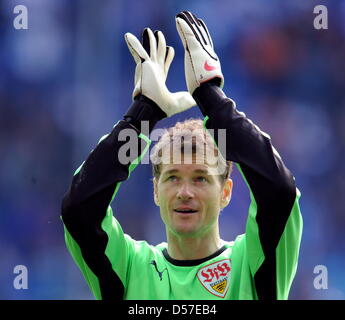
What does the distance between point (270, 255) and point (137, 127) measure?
29.4 inches

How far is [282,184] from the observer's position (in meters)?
2.61

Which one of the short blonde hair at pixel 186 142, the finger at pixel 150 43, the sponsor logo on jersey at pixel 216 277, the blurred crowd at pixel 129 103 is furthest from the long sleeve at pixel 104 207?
the blurred crowd at pixel 129 103

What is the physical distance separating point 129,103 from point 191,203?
3.60 metres

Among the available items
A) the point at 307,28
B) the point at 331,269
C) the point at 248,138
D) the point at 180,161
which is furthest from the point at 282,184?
the point at 307,28

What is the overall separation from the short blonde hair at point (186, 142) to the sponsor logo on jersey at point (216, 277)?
35 centimetres

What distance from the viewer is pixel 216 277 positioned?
279cm

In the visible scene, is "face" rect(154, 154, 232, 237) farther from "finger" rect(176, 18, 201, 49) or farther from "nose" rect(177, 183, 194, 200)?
"finger" rect(176, 18, 201, 49)

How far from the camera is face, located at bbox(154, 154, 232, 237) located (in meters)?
Result: 2.75

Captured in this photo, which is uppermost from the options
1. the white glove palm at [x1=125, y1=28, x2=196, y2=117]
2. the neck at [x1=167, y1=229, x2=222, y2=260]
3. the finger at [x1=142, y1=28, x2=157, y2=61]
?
the finger at [x1=142, y1=28, x2=157, y2=61]

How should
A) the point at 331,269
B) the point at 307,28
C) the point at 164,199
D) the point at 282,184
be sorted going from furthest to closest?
the point at 307,28 < the point at 331,269 < the point at 164,199 < the point at 282,184

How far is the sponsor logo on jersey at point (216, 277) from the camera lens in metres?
2.77

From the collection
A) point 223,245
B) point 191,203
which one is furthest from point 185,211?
point 223,245

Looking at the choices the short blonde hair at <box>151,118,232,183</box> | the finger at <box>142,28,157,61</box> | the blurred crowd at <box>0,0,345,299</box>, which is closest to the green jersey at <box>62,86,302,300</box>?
the short blonde hair at <box>151,118,232,183</box>
